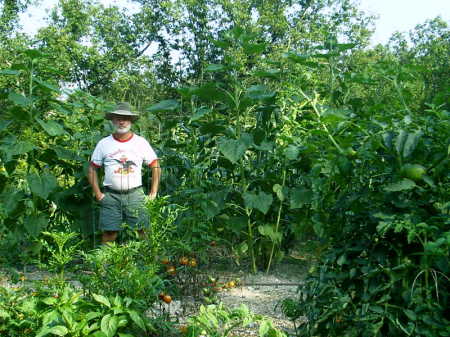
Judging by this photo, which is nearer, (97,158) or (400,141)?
(400,141)

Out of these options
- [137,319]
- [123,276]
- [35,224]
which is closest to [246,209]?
[35,224]

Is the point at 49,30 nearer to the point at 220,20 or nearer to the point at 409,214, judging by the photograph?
the point at 220,20

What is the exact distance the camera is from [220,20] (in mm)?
28453

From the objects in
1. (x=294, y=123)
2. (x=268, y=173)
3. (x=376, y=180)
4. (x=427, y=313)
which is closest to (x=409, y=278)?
(x=427, y=313)

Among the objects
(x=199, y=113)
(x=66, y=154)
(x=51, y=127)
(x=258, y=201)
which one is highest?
(x=199, y=113)

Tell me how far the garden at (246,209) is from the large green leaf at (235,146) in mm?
16

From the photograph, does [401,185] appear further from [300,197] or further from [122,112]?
[122,112]

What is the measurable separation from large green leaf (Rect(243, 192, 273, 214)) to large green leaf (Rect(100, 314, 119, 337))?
1.96 meters

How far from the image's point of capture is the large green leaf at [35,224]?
4.65 meters

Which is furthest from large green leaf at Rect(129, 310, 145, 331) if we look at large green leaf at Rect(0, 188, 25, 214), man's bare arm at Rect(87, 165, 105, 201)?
large green leaf at Rect(0, 188, 25, 214)

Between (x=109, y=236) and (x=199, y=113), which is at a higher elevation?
(x=199, y=113)

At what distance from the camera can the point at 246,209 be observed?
14.5 feet

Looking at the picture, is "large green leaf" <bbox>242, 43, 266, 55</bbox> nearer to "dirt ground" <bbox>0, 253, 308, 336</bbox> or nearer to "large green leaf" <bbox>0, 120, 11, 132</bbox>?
"dirt ground" <bbox>0, 253, 308, 336</bbox>

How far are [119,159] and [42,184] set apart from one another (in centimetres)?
65
